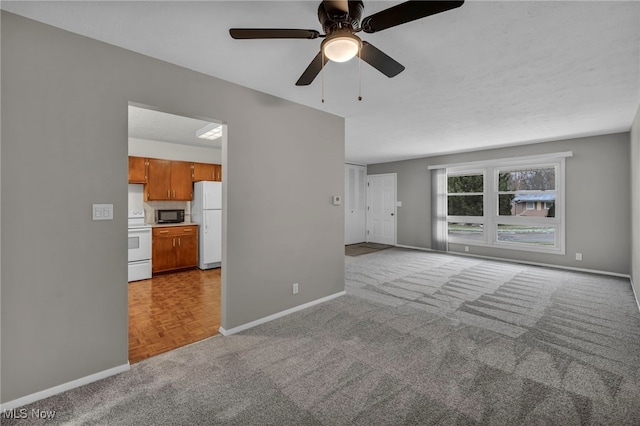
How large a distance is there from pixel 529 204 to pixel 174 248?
22.7ft

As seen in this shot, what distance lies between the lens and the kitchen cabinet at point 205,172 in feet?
18.9

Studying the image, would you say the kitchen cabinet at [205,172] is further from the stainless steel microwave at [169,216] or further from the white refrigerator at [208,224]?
the stainless steel microwave at [169,216]

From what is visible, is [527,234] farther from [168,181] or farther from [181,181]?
[168,181]

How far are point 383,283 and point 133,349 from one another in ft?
10.8

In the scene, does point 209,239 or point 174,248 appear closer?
point 174,248

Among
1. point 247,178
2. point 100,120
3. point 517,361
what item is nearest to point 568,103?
point 517,361

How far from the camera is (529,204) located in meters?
5.66

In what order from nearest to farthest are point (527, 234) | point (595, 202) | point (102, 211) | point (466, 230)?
point (102, 211) → point (595, 202) → point (527, 234) → point (466, 230)

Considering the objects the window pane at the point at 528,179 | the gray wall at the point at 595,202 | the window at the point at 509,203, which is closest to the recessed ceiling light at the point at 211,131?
the window at the point at 509,203

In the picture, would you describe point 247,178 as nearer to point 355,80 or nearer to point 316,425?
point 355,80

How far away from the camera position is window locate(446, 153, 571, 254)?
Result: 5426 millimetres

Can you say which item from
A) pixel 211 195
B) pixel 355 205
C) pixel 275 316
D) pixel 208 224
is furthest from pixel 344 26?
pixel 355 205

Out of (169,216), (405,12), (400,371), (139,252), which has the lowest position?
(400,371)

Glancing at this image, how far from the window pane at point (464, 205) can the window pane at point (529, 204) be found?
1.79 ft
